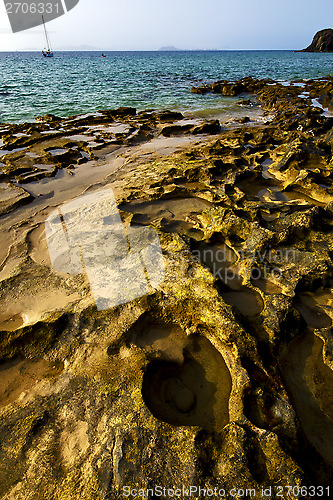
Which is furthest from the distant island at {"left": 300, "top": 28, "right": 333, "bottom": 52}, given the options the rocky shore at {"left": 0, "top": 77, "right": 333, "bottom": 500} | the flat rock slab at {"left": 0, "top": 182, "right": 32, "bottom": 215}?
the flat rock slab at {"left": 0, "top": 182, "right": 32, "bottom": 215}

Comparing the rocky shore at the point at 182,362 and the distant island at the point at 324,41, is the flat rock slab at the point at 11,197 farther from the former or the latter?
the distant island at the point at 324,41

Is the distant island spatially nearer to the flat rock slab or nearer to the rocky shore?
the rocky shore

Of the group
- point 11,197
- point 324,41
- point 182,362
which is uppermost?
point 324,41

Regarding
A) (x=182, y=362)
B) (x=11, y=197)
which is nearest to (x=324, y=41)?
(x=11, y=197)

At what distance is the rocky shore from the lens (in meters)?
1.80

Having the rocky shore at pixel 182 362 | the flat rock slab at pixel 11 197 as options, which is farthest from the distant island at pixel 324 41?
the flat rock slab at pixel 11 197

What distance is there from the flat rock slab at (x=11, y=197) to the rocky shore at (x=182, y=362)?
66 centimetres

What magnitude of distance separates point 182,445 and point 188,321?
1.17 metres

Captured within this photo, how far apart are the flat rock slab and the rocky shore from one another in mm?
660

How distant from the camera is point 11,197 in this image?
20.0 ft

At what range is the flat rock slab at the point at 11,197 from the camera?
18.6 ft

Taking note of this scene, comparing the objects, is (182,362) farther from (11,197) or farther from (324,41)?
(324,41)

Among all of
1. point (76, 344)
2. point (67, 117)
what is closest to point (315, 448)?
point (76, 344)

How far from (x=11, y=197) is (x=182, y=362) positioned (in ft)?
18.5
